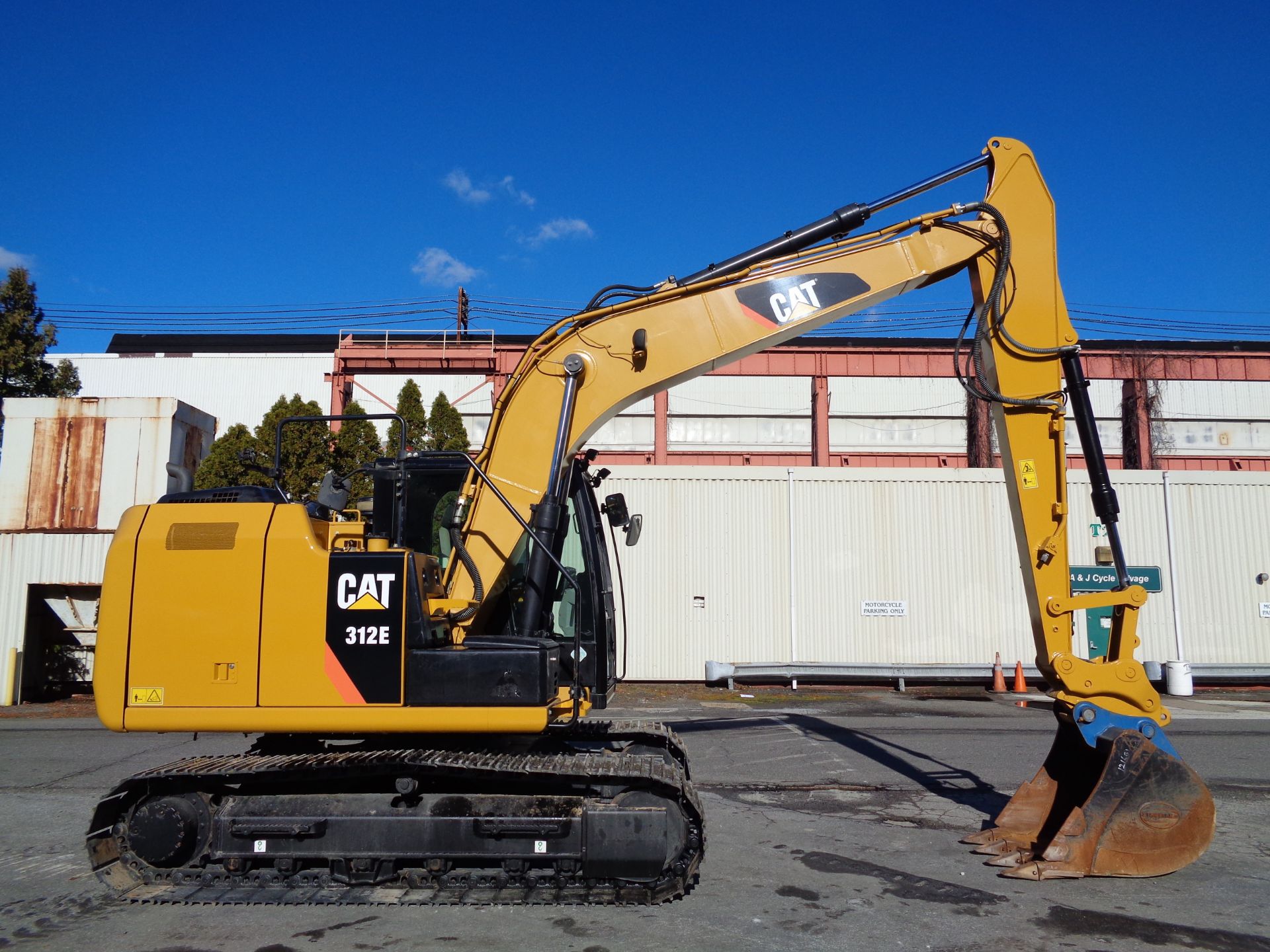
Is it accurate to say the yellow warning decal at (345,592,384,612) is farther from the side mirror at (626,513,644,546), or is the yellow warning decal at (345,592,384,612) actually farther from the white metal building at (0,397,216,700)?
the white metal building at (0,397,216,700)

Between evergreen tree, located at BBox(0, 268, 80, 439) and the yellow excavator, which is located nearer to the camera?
the yellow excavator

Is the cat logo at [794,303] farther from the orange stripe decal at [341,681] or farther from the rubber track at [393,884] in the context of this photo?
the orange stripe decal at [341,681]

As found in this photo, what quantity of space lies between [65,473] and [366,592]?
13558 millimetres

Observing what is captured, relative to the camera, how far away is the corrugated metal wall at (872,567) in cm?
1806

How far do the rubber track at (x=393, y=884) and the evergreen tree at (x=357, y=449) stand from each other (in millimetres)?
10939

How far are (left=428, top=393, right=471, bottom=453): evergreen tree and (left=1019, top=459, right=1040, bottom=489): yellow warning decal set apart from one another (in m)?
14.3

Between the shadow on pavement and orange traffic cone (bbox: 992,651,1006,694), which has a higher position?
orange traffic cone (bbox: 992,651,1006,694)

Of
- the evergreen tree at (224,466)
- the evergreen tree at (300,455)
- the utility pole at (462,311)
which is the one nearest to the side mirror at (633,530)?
the evergreen tree at (224,466)

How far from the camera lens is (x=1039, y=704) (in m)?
15.5

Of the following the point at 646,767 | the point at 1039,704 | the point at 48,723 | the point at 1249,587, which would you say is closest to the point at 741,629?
the point at 1039,704

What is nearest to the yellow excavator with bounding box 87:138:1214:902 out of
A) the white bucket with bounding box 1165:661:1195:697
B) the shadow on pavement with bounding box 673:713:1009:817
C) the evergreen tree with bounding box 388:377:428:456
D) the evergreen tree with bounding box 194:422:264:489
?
the shadow on pavement with bounding box 673:713:1009:817

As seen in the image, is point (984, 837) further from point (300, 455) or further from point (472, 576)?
point (300, 455)

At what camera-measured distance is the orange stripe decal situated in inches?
208

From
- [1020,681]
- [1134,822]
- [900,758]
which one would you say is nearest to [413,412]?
[900,758]
